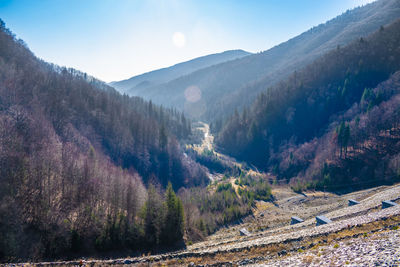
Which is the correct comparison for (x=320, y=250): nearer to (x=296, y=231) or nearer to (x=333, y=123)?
(x=296, y=231)

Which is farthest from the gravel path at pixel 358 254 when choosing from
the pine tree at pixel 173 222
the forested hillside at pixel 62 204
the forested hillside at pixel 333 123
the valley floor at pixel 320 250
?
the forested hillside at pixel 333 123

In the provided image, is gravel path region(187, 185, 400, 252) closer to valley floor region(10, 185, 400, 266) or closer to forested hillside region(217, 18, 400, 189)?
valley floor region(10, 185, 400, 266)

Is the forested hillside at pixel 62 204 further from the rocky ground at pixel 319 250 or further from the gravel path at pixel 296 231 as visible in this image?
the rocky ground at pixel 319 250

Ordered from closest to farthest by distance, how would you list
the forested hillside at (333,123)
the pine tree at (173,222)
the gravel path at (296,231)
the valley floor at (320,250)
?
the valley floor at (320,250)
the gravel path at (296,231)
the pine tree at (173,222)
the forested hillside at (333,123)

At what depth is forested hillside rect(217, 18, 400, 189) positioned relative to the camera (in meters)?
76.6

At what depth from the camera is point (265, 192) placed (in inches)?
2773

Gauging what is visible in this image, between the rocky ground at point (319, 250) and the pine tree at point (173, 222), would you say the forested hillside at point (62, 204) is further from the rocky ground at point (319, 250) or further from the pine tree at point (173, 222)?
the rocky ground at point (319, 250)

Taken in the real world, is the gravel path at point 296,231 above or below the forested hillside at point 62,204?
below

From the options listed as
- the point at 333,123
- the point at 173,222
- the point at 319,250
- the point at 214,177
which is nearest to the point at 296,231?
the point at 319,250

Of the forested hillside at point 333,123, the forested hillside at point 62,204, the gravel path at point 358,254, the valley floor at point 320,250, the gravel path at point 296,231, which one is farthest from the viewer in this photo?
the forested hillside at point 333,123

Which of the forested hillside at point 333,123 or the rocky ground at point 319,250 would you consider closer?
the rocky ground at point 319,250

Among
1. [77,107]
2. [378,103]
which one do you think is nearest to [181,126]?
[77,107]

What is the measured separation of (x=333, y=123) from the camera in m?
113

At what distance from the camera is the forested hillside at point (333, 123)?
76.6 metres
